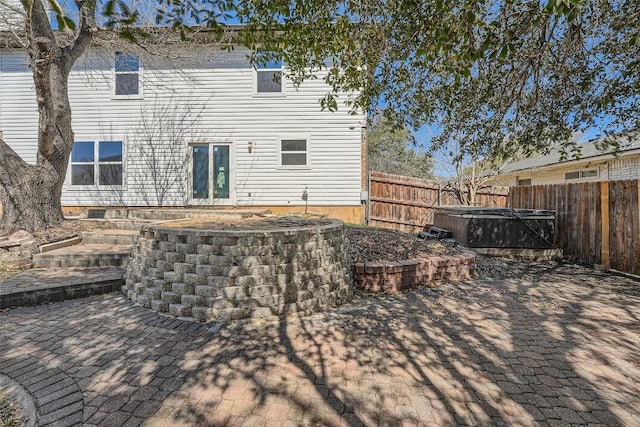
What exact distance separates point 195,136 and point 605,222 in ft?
36.0

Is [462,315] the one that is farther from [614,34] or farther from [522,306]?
[614,34]

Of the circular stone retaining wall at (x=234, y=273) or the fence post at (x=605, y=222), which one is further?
the fence post at (x=605, y=222)

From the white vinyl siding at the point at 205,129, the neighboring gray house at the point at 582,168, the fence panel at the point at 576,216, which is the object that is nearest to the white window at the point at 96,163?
the white vinyl siding at the point at 205,129

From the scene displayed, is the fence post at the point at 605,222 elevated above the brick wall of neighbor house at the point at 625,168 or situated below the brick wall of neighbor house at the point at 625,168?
below

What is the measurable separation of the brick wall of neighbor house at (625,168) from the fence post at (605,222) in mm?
5814

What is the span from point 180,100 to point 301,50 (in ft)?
26.3

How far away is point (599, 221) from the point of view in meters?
6.47

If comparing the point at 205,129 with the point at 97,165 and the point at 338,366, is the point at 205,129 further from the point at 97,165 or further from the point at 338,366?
the point at 338,366

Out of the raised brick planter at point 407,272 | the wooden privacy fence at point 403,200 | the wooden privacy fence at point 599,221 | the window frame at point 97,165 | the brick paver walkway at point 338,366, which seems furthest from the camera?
the wooden privacy fence at point 403,200

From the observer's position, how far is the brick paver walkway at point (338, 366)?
225 centimetres

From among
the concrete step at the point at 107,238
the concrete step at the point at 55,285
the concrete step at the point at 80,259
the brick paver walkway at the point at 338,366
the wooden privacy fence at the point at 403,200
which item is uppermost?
the wooden privacy fence at the point at 403,200

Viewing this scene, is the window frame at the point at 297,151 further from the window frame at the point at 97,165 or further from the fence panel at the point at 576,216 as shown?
the fence panel at the point at 576,216

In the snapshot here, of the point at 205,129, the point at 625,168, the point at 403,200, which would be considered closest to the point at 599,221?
the point at 403,200

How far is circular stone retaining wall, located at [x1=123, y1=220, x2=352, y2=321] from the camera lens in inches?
148
